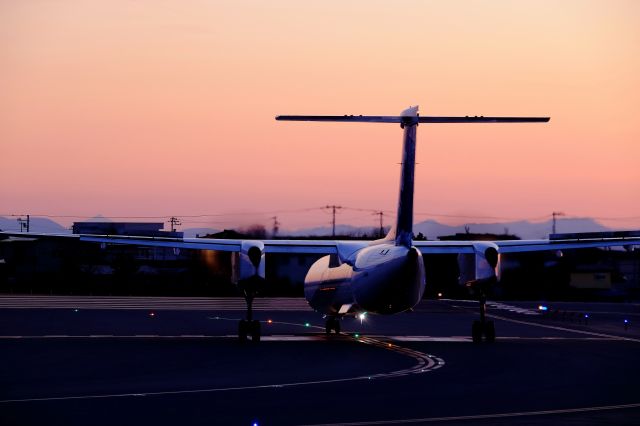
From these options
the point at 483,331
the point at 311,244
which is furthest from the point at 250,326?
the point at 483,331

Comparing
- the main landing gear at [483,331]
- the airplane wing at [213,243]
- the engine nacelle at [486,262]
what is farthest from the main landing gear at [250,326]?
the engine nacelle at [486,262]

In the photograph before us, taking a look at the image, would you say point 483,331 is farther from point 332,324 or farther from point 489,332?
point 332,324

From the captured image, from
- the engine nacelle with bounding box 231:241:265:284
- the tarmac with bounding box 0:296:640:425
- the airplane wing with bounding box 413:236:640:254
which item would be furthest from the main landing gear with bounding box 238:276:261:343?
the airplane wing with bounding box 413:236:640:254

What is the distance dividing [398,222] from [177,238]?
1056cm

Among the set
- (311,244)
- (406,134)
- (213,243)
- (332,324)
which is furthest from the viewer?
(332,324)

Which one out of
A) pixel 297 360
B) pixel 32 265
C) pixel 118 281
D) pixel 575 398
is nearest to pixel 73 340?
pixel 297 360

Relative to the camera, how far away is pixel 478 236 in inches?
4370

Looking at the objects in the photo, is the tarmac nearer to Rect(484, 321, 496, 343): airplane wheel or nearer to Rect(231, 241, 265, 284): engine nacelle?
Rect(484, 321, 496, 343): airplane wheel

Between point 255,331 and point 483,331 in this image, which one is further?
point 483,331

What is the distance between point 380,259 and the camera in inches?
1516

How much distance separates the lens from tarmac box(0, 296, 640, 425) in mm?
21109

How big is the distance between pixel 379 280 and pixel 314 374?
940 cm

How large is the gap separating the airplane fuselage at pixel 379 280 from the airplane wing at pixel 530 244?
12.9 feet

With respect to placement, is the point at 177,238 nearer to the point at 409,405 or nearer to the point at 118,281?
the point at 409,405
